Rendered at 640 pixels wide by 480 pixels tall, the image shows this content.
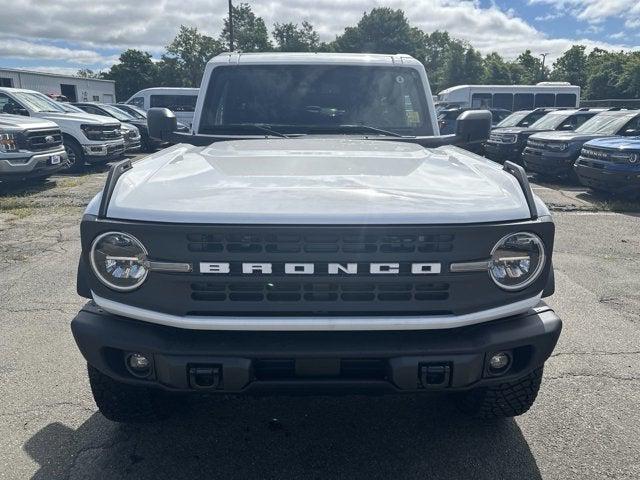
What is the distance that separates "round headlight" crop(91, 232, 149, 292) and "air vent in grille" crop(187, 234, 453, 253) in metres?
0.24

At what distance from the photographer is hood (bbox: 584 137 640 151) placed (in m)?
9.32

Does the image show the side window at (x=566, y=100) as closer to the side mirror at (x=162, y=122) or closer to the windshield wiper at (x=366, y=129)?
the windshield wiper at (x=366, y=129)

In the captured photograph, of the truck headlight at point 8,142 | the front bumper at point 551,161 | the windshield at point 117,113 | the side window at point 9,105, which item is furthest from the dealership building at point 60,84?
the front bumper at point 551,161

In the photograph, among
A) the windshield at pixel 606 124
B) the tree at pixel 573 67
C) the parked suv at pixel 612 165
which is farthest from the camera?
the tree at pixel 573 67

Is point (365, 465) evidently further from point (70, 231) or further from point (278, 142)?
point (70, 231)

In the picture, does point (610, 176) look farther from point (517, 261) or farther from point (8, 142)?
point (8, 142)

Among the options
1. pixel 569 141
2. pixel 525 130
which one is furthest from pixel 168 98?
pixel 569 141

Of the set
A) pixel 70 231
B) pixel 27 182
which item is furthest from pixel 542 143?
pixel 27 182

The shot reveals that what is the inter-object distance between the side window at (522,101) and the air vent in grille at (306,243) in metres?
25.1

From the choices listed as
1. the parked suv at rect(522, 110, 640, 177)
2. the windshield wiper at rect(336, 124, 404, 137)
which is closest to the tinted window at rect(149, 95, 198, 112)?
the parked suv at rect(522, 110, 640, 177)

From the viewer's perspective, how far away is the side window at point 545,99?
24766 mm

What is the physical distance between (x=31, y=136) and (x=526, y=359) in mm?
10152

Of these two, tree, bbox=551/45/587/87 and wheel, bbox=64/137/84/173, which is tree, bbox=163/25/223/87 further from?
wheel, bbox=64/137/84/173

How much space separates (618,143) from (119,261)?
998 cm
